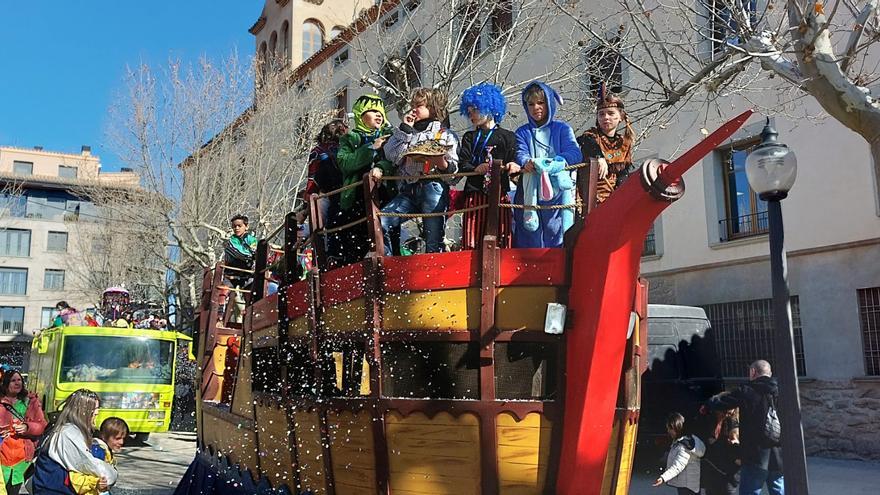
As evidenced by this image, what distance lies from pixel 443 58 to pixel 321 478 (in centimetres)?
912

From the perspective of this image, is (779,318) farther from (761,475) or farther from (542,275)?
(542,275)

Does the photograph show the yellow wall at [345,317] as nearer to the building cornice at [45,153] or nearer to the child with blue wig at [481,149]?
the child with blue wig at [481,149]

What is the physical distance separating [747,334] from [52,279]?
1978 inches

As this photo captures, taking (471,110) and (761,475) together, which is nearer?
(471,110)

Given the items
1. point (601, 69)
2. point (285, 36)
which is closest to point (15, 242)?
point (285, 36)

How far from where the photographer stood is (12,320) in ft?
168

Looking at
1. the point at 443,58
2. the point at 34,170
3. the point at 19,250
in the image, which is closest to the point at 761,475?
the point at 443,58

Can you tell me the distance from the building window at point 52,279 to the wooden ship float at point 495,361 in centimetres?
5341

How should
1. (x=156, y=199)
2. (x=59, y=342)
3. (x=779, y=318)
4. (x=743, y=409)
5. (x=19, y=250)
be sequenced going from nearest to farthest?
(x=779, y=318), (x=743, y=409), (x=59, y=342), (x=156, y=199), (x=19, y=250)

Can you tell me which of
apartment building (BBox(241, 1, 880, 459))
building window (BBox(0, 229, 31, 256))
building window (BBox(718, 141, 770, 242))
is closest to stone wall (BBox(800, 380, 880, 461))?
apartment building (BBox(241, 1, 880, 459))

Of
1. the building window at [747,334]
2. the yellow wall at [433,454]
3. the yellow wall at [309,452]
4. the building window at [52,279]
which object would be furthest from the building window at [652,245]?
the building window at [52,279]

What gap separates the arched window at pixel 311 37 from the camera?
97.6 ft

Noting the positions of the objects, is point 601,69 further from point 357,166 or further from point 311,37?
point 311,37

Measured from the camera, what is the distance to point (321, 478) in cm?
471
